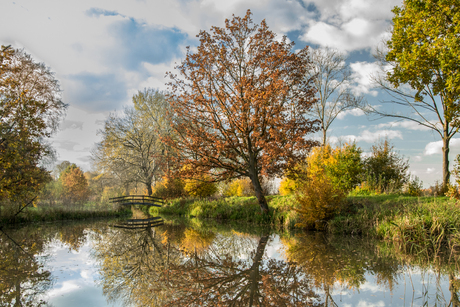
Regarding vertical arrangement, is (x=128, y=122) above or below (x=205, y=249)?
above

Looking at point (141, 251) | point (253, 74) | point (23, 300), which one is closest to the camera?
point (23, 300)

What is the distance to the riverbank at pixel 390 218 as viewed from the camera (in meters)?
7.22

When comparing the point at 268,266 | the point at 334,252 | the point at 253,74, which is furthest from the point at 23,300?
the point at 253,74

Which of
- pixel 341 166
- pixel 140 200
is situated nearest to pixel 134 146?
pixel 140 200

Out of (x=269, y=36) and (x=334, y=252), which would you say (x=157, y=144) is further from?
(x=334, y=252)

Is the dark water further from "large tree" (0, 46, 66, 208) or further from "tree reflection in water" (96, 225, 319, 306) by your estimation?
"large tree" (0, 46, 66, 208)

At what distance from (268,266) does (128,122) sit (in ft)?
86.1

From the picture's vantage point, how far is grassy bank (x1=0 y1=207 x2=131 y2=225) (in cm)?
1484

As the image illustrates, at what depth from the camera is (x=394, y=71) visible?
16578 millimetres

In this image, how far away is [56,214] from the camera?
1730 cm

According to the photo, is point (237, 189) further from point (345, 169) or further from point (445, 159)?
point (445, 159)

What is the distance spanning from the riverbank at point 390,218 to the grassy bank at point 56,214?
10.7 m

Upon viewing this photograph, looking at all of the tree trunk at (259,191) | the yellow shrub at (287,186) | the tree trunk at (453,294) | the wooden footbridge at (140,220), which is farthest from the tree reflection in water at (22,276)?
the yellow shrub at (287,186)

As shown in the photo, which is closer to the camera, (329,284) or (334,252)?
(329,284)
